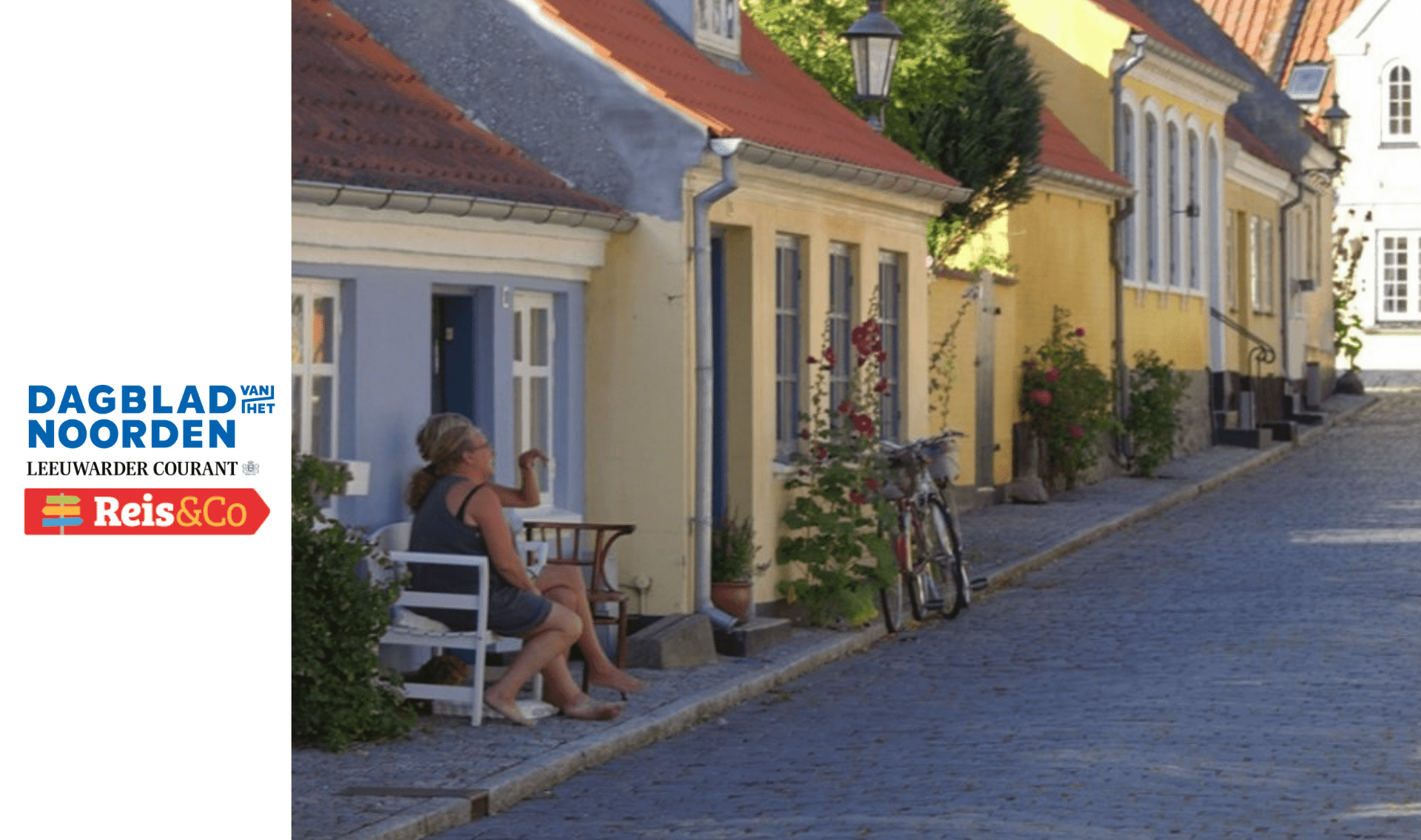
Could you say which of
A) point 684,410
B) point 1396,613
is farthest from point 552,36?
point 1396,613

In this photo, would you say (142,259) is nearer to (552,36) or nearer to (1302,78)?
(552,36)

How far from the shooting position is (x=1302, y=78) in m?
62.8

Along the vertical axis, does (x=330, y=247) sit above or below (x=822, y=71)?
below

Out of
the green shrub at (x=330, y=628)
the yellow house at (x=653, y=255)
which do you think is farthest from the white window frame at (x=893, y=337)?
the green shrub at (x=330, y=628)

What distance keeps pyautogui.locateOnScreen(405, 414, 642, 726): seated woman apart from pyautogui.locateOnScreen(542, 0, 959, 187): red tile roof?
11.3 ft

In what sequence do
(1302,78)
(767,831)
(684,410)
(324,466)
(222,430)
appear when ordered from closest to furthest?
(222,430)
(767,831)
(324,466)
(684,410)
(1302,78)

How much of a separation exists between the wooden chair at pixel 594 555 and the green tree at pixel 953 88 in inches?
395

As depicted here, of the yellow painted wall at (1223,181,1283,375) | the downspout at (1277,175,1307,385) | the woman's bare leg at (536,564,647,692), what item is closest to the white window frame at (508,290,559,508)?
the woman's bare leg at (536,564,647,692)

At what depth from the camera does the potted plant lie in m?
16.6

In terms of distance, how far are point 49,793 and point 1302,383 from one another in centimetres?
4396

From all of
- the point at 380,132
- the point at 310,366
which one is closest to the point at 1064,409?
the point at 380,132

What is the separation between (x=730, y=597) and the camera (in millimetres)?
16578

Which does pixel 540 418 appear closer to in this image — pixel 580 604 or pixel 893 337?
pixel 580 604

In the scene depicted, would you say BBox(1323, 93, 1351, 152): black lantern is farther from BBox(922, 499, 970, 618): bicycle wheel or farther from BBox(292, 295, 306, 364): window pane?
BBox(292, 295, 306, 364): window pane
